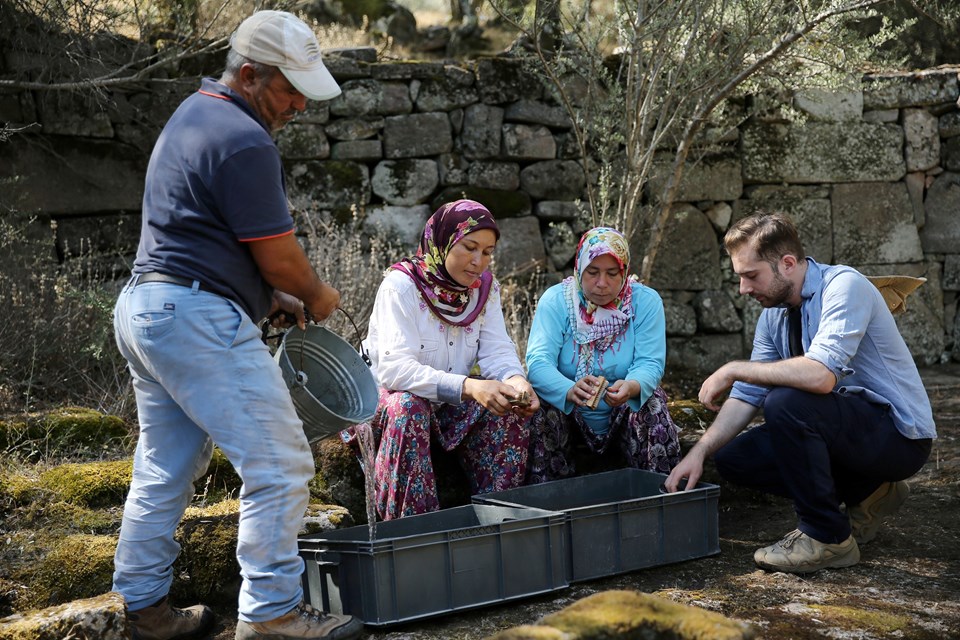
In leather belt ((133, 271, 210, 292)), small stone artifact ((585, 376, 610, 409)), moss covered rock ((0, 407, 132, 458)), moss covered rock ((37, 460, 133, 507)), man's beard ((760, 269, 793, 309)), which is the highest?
leather belt ((133, 271, 210, 292))

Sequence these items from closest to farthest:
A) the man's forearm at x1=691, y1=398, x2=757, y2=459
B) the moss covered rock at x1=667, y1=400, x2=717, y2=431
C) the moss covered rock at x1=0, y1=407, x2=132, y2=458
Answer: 1. the man's forearm at x1=691, y1=398, x2=757, y2=459
2. the moss covered rock at x1=0, y1=407, x2=132, y2=458
3. the moss covered rock at x1=667, y1=400, x2=717, y2=431

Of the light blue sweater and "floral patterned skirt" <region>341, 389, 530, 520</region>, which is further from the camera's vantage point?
the light blue sweater

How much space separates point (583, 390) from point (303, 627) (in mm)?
1569

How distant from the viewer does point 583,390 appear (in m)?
3.92

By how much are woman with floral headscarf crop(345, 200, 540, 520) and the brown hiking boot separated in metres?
0.78

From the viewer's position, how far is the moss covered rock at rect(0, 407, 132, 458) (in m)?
4.45

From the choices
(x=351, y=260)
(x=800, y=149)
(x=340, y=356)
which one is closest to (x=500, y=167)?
(x=351, y=260)

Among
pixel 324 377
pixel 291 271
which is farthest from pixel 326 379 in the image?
pixel 291 271

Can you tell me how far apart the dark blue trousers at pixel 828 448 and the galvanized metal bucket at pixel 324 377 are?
1441mm

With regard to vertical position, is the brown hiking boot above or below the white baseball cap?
below

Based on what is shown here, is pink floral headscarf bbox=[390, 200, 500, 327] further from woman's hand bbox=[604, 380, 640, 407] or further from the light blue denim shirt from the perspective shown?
the light blue denim shirt

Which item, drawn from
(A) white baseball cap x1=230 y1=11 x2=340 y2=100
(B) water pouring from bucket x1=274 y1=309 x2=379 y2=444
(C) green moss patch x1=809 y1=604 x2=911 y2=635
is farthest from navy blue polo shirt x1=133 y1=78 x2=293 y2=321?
(C) green moss patch x1=809 y1=604 x2=911 y2=635

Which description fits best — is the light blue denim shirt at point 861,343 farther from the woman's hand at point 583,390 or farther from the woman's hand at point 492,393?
the woman's hand at point 492,393

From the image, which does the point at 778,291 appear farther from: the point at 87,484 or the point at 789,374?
the point at 87,484
